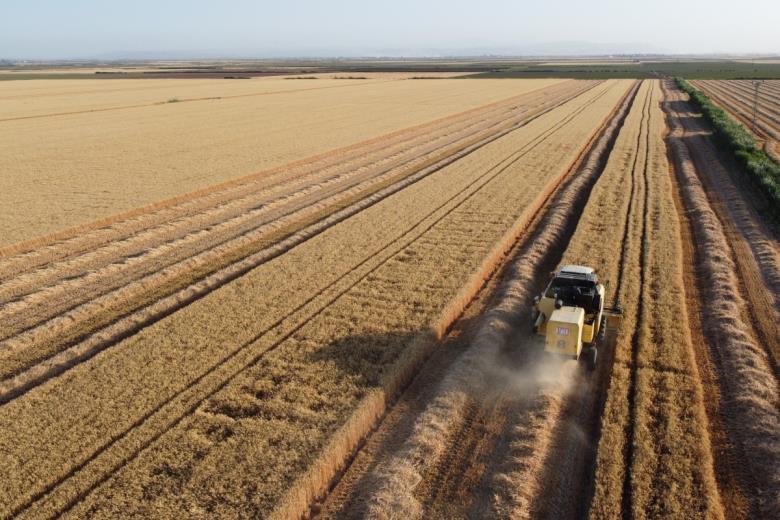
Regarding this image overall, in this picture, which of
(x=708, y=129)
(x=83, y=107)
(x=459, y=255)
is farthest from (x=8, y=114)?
(x=708, y=129)

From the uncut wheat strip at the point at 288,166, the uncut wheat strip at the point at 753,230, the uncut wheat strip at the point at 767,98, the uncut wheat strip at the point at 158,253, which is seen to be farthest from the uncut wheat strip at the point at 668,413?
the uncut wheat strip at the point at 767,98

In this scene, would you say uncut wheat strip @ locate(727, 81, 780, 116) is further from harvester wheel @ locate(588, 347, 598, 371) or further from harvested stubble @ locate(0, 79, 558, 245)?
harvester wheel @ locate(588, 347, 598, 371)

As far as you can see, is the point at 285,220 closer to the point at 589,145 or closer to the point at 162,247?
the point at 162,247

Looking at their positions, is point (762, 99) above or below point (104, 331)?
above

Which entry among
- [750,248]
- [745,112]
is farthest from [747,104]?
[750,248]

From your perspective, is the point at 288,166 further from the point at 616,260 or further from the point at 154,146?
the point at 616,260

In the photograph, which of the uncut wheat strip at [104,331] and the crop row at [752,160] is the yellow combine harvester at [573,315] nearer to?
the uncut wheat strip at [104,331]

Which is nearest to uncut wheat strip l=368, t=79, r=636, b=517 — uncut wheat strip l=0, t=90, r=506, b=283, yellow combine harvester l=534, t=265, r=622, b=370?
yellow combine harvester l=534, t=265, r=622, b=370

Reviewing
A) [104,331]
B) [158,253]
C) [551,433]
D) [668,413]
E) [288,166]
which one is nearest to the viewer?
[551,433]
